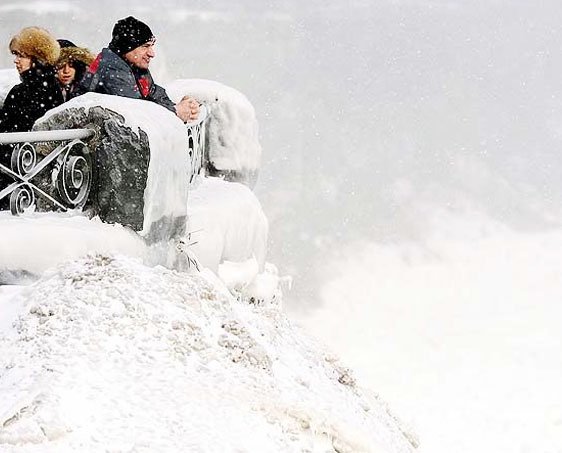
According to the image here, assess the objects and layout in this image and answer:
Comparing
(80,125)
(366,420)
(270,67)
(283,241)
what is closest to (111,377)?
(366,420)

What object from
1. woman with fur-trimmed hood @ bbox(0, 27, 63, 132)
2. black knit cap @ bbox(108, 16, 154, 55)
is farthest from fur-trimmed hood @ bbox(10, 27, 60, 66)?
black knit cap @ bbox(108, 16, 154, 55)

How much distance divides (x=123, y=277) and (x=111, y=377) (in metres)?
0.61

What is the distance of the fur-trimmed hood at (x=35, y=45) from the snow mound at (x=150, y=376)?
7.26 ft

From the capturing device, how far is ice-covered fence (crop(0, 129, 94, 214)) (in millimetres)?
4703

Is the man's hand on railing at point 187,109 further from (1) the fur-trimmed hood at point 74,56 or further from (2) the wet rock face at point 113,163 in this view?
(2) the wet rock face at point 113,163

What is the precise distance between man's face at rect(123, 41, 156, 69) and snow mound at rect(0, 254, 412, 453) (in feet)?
7.50

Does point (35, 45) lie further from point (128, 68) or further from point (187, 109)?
point (187, 109)

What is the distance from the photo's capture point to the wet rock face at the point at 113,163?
15.7ft

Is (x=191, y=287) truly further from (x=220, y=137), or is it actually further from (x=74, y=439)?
(x=220, y=137)

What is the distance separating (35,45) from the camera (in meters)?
5.73

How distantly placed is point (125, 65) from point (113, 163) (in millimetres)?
1214

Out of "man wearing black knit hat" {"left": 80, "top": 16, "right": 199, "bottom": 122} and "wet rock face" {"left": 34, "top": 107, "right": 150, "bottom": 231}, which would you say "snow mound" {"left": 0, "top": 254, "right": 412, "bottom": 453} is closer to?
"wet rock face" {"left": 34, "top": 107, "right": 150, "bottom": 231}

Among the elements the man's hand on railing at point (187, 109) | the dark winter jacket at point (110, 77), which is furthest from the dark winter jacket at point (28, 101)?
the man's hand on railing at point (187, 109)

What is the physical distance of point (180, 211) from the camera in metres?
5.51
